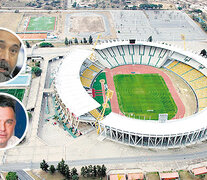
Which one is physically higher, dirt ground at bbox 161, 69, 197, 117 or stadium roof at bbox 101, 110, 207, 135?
dirt ground at bbox 161, 69, 197, 117

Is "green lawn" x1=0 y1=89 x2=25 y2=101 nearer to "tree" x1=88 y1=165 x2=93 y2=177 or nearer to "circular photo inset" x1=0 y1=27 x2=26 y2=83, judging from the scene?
"tree" x1=88 y1=165 x2=93 y2=177

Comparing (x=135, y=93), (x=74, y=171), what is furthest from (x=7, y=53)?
(x=135, y=93)

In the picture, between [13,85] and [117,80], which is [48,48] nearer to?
[13,85]

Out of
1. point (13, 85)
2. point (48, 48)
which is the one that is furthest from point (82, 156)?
point (48, 48)

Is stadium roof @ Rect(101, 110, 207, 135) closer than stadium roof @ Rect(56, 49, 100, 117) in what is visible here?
Yes

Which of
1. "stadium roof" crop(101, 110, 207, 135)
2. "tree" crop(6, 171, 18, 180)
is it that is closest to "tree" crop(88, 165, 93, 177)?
"stadium roof" crop(101, 110, 207, 135)

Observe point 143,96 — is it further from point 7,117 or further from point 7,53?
point 7,117

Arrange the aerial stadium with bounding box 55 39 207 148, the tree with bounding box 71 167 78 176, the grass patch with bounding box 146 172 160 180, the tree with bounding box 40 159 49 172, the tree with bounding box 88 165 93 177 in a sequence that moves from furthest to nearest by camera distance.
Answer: the aerial stadium with bounding box 55 39 207 148 → the grass patch with bounding box 146 172 160 180 → the tree with bounding box 40 159 49 172 → the tree with bounding box 88 165 93 177 → the tree with bounding box 71 167 78 176

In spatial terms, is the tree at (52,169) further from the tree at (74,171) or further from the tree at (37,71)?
the tree at (37,71)

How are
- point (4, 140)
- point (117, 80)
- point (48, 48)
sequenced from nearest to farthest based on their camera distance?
point (4, 140) → point (117, 80) → point (48, 48)
